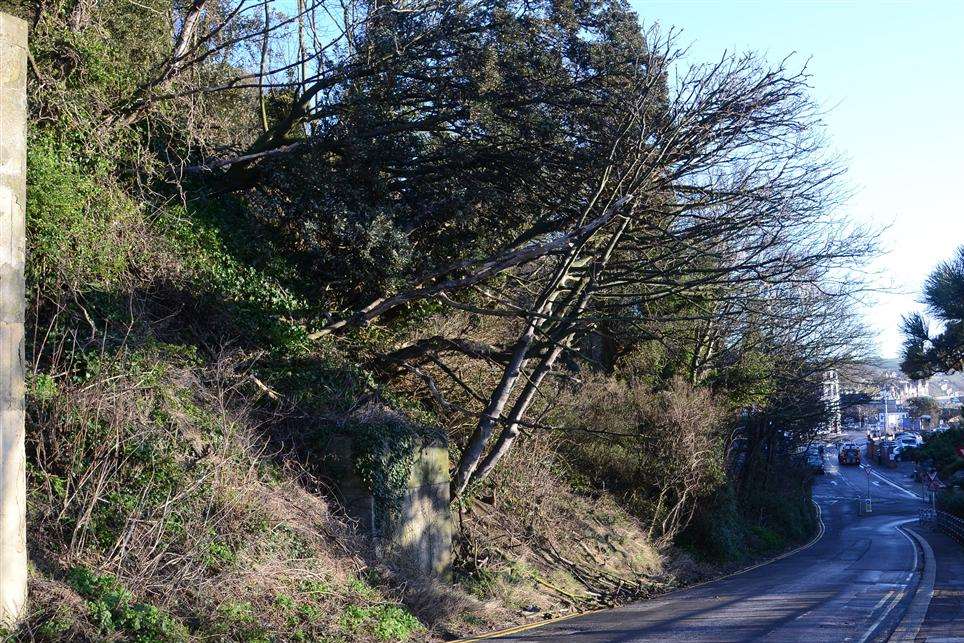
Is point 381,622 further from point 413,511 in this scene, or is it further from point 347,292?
point 347,292

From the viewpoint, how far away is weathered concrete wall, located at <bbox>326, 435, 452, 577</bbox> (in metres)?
13.4

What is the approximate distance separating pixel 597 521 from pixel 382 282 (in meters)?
10.1

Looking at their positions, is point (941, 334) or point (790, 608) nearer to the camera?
point (790, 608)

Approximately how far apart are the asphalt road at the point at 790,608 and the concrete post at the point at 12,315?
6974mm

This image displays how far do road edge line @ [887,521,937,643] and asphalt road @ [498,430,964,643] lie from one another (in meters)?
0.04

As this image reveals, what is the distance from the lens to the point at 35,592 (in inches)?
330

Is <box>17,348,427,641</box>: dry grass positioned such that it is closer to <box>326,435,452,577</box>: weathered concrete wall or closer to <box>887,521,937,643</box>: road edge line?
<box>326,435,452,577</box>: weathered concrete wall

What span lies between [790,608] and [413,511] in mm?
A: 7166

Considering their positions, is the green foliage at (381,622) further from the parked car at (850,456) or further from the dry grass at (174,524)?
the parked car at (850,456)

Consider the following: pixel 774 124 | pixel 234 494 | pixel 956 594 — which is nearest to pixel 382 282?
pixel 234 494

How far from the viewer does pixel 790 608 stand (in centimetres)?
1549

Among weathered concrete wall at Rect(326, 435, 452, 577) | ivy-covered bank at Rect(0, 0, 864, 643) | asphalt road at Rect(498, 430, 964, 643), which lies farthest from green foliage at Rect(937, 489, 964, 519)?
weathered concrete wall at Rect(326, 435, 452, 577)

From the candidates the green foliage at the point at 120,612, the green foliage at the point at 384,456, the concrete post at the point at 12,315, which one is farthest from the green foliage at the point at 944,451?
the concrete post at the point at 12,315

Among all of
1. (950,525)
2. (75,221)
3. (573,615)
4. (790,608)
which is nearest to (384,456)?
(573,615)
